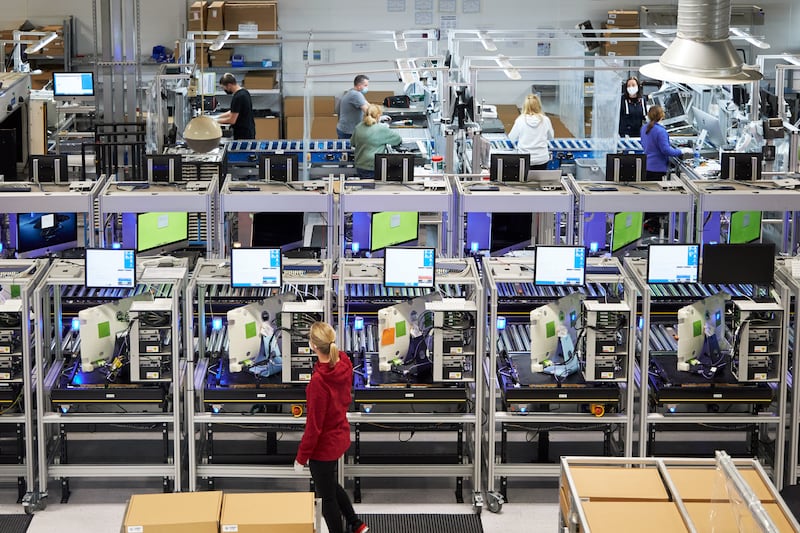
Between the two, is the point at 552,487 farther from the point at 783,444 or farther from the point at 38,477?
the point at 38,477

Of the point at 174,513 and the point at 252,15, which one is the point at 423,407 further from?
the point at 252,15

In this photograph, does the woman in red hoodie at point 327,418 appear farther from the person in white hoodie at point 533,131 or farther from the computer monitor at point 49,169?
the person in white hoodie at point 533,131

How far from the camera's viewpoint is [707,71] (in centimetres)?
545

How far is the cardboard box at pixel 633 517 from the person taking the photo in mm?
5637

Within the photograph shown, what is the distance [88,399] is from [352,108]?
22.4ft

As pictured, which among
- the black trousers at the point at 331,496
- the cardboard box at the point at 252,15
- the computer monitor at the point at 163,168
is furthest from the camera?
the cardboard box at the point at 252,15

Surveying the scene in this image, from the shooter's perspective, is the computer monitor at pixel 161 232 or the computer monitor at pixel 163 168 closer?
the computer monitor at pixel 161 232

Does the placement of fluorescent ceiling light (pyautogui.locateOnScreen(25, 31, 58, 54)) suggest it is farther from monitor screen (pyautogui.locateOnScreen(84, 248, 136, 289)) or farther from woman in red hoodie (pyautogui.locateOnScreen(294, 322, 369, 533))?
woman in red hoodie (pyautogui.locateOnScreen(294, 322, 369, 533))

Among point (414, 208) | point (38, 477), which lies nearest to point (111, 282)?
point (38, 477)

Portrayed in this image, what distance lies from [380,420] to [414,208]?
2002 millimetres

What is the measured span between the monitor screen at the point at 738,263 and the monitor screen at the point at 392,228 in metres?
2.48

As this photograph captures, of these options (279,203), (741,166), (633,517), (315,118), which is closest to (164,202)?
(279,203)

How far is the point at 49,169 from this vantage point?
9.59 meters

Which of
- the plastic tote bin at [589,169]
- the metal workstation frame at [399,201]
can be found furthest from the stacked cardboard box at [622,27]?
the metal workstation frame at [399,201]
